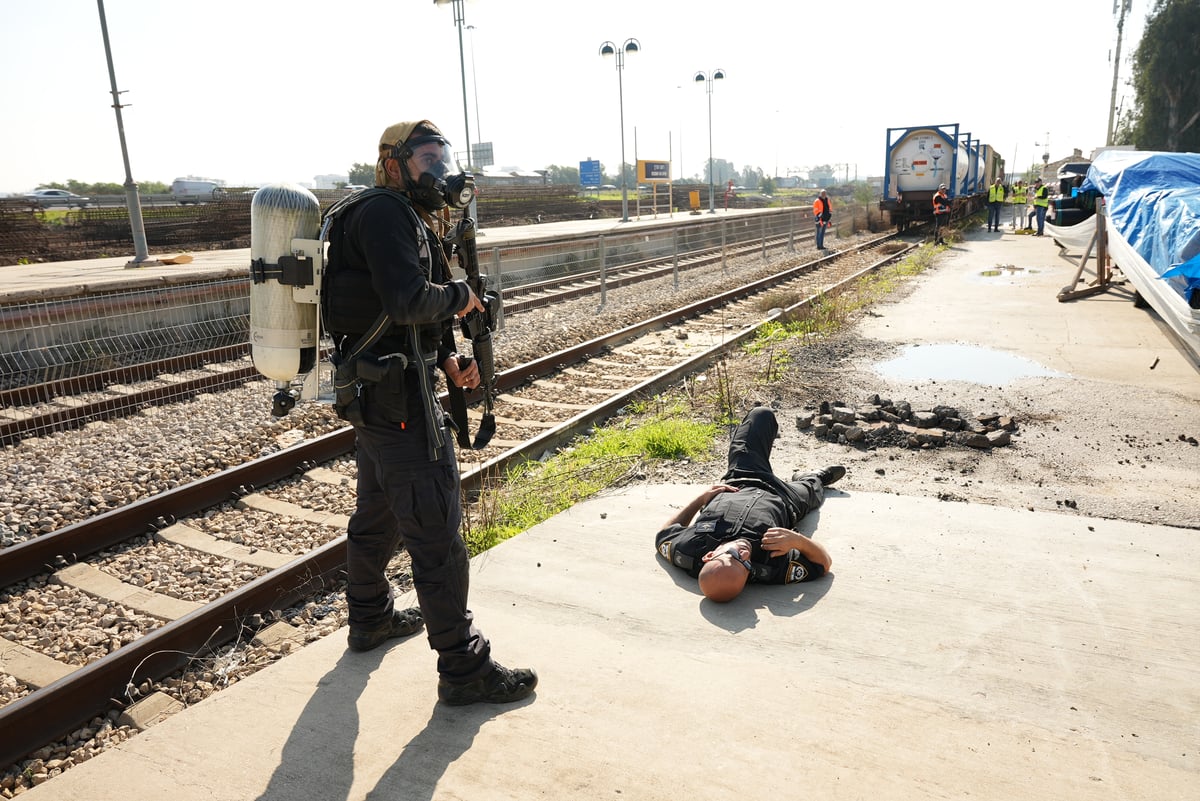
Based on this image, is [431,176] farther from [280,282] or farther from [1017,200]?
[1017,200]

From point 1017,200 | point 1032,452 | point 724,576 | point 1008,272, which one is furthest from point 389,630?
point 1017,200

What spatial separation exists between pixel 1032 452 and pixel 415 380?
16.7ft

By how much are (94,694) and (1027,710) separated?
12.5 ft

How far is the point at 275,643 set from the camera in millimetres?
4016

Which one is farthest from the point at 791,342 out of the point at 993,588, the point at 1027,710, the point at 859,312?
the point at 1027,710

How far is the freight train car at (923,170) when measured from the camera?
1110 inches

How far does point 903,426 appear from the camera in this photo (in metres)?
6.64

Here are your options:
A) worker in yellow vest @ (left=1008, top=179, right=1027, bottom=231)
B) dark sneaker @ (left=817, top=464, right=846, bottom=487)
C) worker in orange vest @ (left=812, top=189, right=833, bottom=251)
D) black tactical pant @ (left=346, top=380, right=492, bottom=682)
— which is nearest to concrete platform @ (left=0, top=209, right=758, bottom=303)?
black tactical pant @ (left=346, top=380, right=492, bottom=682)

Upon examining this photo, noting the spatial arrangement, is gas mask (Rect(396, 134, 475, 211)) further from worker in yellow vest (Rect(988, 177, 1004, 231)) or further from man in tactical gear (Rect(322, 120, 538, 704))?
worker in yellow vest (Rect(988, 177, 1004, 231))

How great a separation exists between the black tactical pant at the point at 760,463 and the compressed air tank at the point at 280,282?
250cm

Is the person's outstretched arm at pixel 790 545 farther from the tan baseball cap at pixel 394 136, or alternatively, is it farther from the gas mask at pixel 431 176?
the tan baseball cap at pixel 394 136

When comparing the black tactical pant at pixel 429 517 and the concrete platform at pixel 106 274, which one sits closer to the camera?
the black tactical pant at pixel 429 517

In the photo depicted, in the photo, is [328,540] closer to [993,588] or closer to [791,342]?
[993,588]

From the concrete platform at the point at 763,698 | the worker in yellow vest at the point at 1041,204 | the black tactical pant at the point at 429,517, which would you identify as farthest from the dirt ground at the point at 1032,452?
the worker in yellow vest at the point at 1041,204
